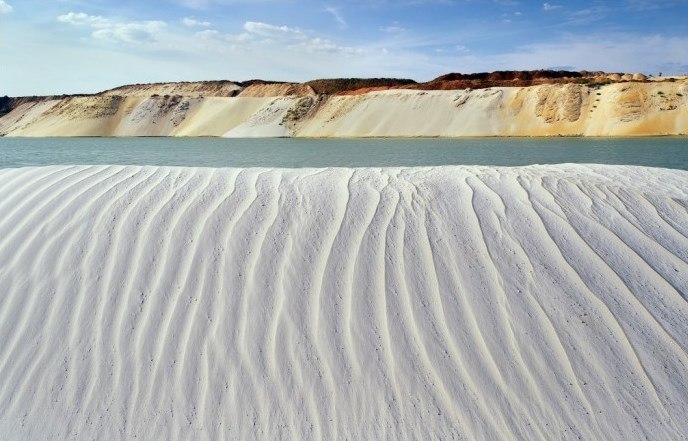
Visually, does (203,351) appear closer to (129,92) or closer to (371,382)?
(371,382)

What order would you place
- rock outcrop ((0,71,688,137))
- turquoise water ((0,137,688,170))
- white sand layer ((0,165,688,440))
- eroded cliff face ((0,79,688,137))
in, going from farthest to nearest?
rock outcrop ((0,71,688,137)), eroded cliff face ((0,79,688,137)), turquoise water ((0,137,688,170)), white sand layer ((0,165,688,440))

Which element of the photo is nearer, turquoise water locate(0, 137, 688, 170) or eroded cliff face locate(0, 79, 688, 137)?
turquoise water locate(0, 137, 688, 170)

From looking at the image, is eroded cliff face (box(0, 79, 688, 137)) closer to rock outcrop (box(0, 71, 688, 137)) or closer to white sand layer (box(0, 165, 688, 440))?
rock outcrop (box(0, 71, 688, 137))

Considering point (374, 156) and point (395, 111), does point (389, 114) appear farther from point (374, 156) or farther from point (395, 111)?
point (374, 156)

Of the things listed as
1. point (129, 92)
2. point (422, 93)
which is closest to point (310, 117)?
point (422, 93)

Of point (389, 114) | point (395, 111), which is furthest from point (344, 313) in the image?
point (395, 111)

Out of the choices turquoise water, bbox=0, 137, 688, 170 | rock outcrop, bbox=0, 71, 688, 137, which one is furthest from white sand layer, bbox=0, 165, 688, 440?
rock outcrop, bbox=0, 71, 688, 137

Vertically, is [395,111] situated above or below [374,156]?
below
